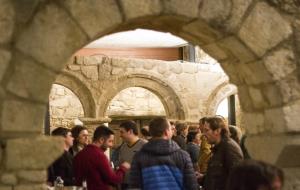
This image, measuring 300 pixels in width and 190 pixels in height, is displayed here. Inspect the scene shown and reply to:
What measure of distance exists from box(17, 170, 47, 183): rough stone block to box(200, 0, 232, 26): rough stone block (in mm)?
1348

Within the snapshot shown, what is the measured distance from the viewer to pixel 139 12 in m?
3.18

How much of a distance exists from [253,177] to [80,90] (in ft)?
Answer: 24.6

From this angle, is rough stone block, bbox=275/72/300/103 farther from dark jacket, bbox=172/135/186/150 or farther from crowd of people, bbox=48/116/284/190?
dark jacket, bbox=172/135/186/150

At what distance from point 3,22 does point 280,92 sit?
5.85 feet

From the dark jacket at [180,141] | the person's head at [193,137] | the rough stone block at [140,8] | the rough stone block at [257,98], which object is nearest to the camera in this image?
the rough stone block at [140,8]

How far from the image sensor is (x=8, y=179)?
2.87 m

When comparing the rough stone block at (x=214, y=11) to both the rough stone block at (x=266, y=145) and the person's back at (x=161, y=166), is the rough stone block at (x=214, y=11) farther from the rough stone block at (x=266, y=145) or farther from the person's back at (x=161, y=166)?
the rough stone block at (x=266, y=145)

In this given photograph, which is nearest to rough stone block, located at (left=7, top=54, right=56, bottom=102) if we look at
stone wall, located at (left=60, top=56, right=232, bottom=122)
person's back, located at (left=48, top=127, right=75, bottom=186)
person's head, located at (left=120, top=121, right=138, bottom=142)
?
person's back, located at (left=48, top=127, right=75, bottom=186)

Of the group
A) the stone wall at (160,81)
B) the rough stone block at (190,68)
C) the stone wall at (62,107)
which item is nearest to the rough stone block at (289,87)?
the stone wall at (160,81)

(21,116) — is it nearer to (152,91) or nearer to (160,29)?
(160,29)

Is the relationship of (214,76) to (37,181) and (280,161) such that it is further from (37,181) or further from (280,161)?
(37,181)

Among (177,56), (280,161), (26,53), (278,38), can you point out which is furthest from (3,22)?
(177,56)

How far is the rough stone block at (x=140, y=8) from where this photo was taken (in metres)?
3.16

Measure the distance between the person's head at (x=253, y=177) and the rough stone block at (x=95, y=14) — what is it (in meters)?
1.46
